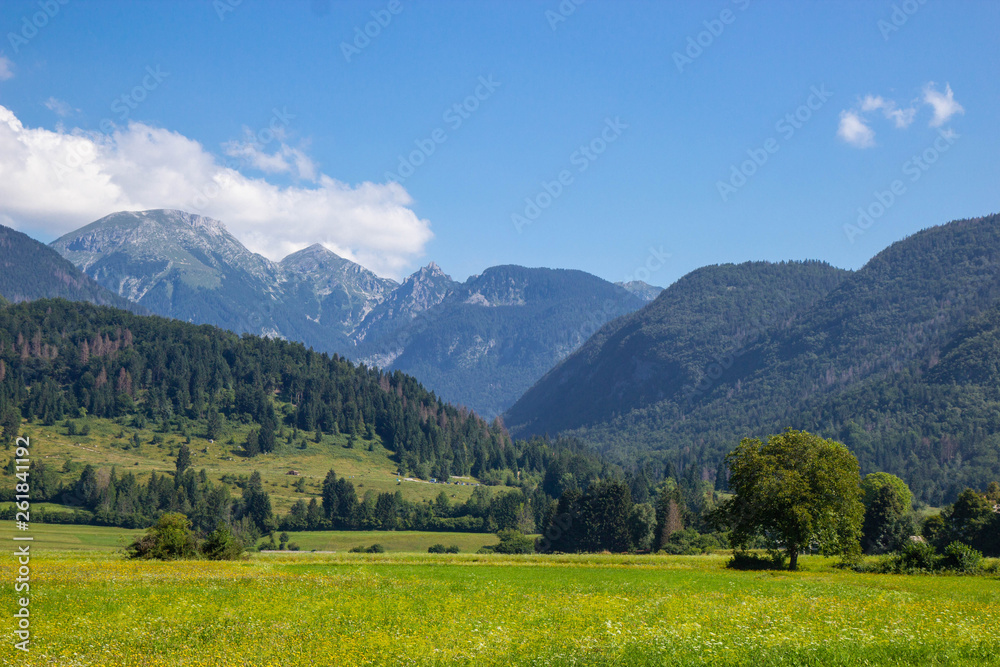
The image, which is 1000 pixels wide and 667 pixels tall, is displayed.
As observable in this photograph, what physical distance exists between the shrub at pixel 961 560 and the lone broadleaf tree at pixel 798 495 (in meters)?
10.9

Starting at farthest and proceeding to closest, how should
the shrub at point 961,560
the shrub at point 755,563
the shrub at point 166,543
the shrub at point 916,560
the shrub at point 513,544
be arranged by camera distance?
1. the shrub at point 513,544
2. the shrub at point 166,543
3. the shrub at point 755,563
4. the shrub at point 916,560
5. the shrub at point 961,560

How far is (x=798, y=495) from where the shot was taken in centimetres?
6938

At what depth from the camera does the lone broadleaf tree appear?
69250 mm

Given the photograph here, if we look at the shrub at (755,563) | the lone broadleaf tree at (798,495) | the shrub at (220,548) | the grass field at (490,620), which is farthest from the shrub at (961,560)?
the shrub at (220,548)

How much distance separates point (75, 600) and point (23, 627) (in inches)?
306

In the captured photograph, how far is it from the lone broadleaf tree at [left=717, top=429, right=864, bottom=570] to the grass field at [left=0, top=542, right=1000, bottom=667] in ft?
54.7

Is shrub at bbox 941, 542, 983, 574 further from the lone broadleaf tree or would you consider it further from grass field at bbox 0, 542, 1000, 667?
the lone broadleaf tree

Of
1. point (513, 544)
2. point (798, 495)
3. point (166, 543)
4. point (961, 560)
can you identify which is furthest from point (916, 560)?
point (513, 544)

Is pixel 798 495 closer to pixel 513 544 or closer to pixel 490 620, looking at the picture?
pixel 490 620

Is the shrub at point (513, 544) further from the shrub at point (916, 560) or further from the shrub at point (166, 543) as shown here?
the shrub at point (916, 560)

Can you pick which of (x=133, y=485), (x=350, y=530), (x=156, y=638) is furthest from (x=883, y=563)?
(x=133, y=485)

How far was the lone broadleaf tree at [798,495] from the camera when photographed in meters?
69.2

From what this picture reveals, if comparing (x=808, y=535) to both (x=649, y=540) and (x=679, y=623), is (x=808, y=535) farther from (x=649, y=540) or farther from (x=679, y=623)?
(x=649, y=540)

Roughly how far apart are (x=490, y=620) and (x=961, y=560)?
4656cm
